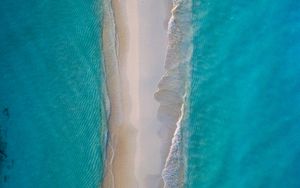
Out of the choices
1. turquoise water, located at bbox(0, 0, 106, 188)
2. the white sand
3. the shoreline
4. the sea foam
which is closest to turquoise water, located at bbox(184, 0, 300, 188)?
the sea foam

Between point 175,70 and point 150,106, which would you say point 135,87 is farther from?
point 175,70

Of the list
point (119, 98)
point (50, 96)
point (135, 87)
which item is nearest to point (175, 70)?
point (135, 87)

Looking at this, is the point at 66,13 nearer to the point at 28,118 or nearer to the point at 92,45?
the point at 92,45

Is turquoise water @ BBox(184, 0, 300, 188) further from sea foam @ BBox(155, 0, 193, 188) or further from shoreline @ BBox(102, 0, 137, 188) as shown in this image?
shoreline @ BBox(102, 0, 137, 188)

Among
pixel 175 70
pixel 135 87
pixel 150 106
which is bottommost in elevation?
pixel 150 106

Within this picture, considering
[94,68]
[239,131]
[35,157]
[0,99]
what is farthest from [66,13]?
[239,131]

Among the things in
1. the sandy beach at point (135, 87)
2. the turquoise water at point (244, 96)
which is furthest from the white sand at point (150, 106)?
the turquoise water at point (244, 96)
